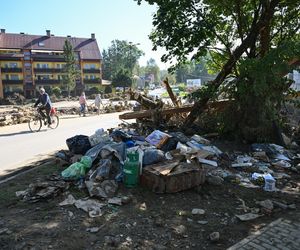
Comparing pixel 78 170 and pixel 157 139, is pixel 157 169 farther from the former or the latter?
pixel 157 139

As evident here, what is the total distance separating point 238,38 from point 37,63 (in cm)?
6796

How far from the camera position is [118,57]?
10944 cm

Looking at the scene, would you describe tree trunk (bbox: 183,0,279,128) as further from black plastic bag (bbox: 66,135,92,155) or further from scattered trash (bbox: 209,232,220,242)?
Result: scattered trash (bbox: 209,232,220,242)

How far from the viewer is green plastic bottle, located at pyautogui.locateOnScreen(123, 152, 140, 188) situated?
6332mm

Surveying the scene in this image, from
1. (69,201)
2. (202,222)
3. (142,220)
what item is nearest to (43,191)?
(69,201)

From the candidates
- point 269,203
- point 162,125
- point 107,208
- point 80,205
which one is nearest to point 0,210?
point 80,205

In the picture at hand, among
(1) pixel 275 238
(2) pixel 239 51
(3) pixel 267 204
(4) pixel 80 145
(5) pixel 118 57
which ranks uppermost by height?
(5) pixel 118 57

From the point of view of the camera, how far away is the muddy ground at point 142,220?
181 inches

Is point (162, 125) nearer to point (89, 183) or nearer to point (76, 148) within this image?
point (76, 148)

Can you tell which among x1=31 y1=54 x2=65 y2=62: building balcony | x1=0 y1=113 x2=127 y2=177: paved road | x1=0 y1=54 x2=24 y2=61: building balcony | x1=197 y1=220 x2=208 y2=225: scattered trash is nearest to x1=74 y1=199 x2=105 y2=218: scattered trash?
x1=197 y1=220 x2=208 y2=225: scattered trash

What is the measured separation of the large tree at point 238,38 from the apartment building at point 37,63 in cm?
6445

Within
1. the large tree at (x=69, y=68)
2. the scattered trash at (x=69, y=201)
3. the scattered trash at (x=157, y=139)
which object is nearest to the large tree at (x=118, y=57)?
the large tree at (x=69, y=68)

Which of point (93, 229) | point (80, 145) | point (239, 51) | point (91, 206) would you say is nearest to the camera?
Result: point (93, 229)

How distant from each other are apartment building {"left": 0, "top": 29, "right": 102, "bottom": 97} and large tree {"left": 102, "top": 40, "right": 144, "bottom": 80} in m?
24.9
